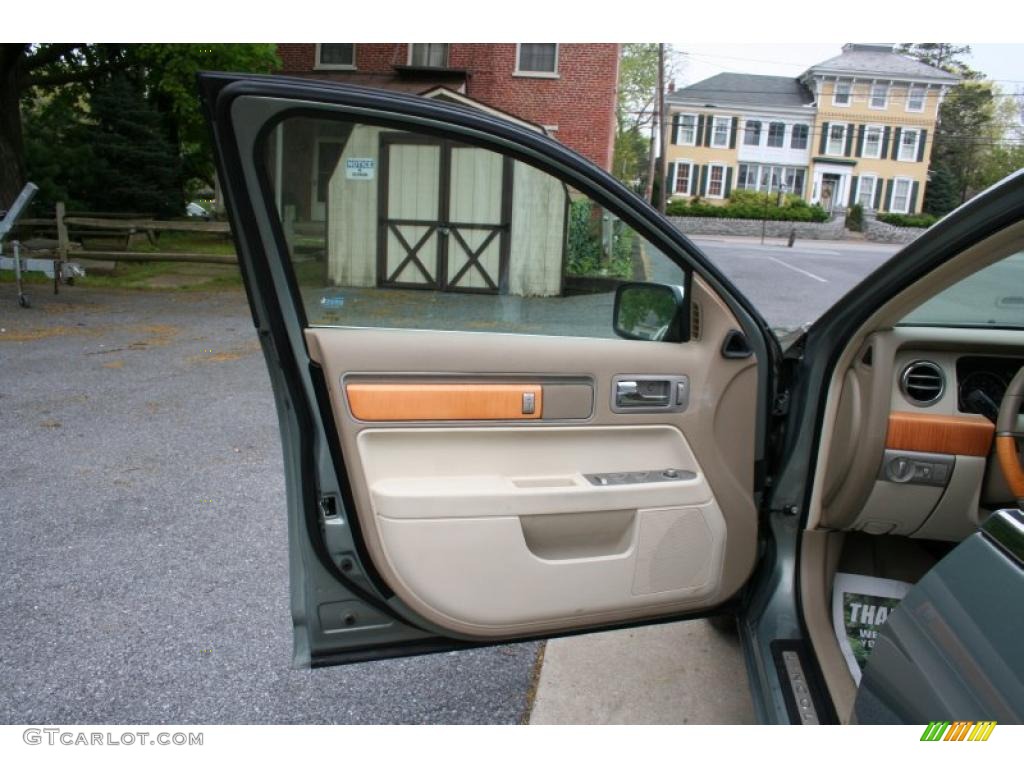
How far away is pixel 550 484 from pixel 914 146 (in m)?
51.8

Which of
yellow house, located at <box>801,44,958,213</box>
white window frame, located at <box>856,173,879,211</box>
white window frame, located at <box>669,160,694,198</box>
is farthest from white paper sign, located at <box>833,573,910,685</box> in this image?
white window frame, located at <box>856,173,879,211</box>

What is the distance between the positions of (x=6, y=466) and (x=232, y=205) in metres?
4.10

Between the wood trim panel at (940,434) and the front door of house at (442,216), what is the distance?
4.35 feet

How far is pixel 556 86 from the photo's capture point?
18.6 metres

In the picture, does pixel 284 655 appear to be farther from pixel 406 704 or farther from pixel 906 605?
pixel 906 605

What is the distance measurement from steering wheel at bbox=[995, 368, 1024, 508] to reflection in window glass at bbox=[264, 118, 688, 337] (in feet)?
3.32

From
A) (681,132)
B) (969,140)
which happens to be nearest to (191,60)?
(681,132)

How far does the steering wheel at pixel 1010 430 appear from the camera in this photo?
2.22 meters

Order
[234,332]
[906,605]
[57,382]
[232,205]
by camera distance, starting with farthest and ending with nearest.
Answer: [234,332] → [57,382] → [232,205] → [906,605]

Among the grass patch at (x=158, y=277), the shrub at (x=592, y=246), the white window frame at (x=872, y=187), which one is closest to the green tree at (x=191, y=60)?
the grass patch at (x=158, y=277)

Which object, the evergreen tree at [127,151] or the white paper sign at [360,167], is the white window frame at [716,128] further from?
the white paper sign at [360,167]

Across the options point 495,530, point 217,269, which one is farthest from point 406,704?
point 217,269

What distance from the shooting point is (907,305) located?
2271 millimetres

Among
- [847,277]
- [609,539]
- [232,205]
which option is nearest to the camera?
[232,205]
